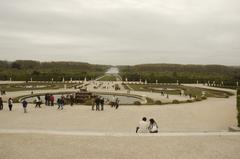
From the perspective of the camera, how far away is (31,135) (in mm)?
9812

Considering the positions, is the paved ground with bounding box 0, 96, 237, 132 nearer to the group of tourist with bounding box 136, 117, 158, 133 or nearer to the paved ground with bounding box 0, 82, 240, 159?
the paved ground with bounding box 0, 82, 240, 159

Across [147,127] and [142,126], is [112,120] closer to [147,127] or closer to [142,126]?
[147,127]

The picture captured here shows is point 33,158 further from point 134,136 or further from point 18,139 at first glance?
point 134,136

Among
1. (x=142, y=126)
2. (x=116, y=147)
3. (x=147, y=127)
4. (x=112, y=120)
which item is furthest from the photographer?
(x=112, y=120)

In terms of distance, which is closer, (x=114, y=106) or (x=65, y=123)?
(x=65, y=123)

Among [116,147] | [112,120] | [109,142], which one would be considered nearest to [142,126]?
[109,142]

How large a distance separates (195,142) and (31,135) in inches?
217

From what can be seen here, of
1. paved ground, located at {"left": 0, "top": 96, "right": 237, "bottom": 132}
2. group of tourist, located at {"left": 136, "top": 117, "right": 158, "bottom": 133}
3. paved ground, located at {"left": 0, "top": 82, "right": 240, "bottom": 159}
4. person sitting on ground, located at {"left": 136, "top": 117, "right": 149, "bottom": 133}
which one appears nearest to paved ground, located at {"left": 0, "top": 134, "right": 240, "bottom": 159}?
paved ground, located at {"left": 0, "top": 82, "right": 240, "bottom": 159}

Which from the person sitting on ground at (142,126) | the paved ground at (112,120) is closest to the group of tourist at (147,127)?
the person sitting on ground at (142,126)

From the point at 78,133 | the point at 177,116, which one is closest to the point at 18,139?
the point at 78,133

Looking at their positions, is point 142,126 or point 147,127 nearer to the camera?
point 142,126

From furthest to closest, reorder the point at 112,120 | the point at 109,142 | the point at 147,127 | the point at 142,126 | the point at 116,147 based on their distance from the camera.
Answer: the point at 112,120 < the point at 147,127 < the point at 142,126 < the point at 109,142 < the point at 116,147

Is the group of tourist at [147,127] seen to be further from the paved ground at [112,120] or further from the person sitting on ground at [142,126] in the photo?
the paved ground at [112,120]

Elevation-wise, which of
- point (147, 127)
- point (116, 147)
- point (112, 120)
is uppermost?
point (147, 127)
